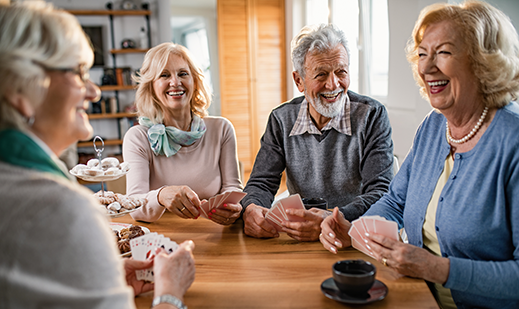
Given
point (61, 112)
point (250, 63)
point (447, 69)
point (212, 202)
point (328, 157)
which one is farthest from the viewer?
point (250, 63)

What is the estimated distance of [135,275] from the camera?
44.1 inches

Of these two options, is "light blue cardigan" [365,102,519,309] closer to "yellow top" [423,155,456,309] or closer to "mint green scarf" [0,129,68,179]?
"yellow top" [423,155,456,309]

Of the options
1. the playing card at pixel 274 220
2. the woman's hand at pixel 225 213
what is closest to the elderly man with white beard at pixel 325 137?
the woman's hand at pixel 225 213

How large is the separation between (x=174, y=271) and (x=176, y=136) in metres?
1.25

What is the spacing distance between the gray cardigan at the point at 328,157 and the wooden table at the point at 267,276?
0.47m

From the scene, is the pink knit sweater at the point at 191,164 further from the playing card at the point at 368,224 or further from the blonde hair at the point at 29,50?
the blonde hair at the point at 29,50

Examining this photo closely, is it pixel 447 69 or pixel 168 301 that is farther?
pixel 447 69

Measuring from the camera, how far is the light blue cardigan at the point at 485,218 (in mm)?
1118

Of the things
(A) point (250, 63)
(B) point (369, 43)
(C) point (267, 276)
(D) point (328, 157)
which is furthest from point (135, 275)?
(A) point (250, 63)

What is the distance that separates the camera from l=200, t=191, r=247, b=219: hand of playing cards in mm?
1558

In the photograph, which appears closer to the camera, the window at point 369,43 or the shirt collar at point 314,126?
the shirt collar at point 314,126

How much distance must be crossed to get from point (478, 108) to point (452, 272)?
0.55m

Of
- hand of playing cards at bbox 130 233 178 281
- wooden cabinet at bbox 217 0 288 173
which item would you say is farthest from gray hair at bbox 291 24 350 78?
wooden cabinet at bbox 217 0 288 173

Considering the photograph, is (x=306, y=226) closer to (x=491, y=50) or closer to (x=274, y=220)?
(x=274, y=220)
